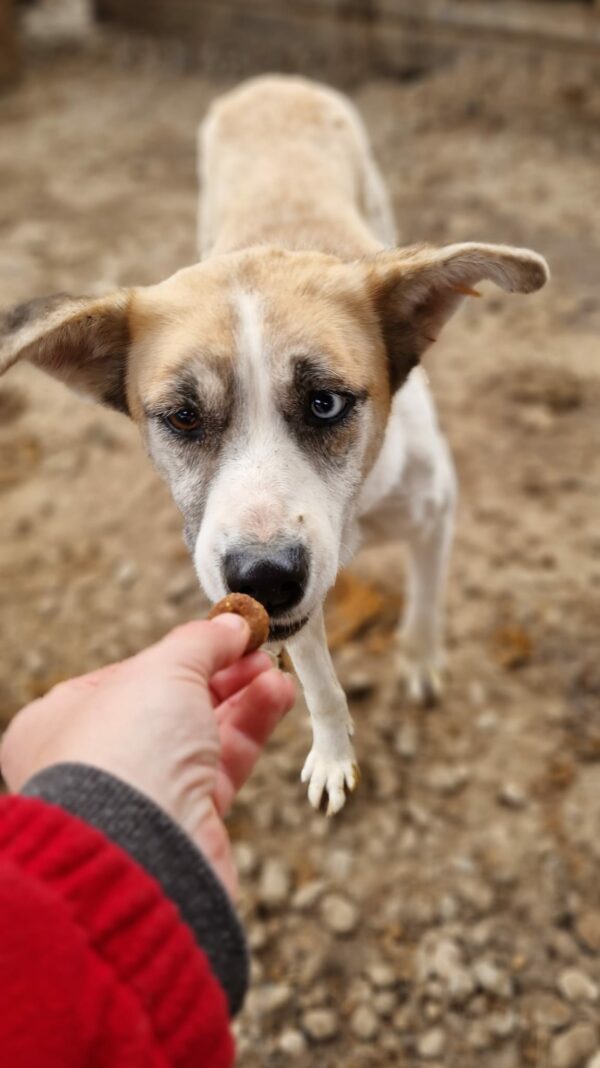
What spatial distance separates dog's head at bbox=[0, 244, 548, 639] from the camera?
1587 mm

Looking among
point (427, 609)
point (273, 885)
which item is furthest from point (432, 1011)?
point (427, 609)

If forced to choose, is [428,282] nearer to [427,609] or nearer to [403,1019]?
[427,609]

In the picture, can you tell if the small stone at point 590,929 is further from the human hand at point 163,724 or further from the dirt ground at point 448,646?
the human hand at point 163,724

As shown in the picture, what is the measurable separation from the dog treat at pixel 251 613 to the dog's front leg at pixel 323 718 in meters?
0.20

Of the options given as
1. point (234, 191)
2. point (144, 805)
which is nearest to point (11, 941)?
point (144, 805)

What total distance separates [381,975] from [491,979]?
0.98ft

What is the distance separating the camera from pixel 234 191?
10.7 ft

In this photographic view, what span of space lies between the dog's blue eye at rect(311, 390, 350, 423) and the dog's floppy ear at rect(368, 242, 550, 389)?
285 mm

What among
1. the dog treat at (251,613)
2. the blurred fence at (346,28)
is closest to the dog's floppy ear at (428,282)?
the dog treat at (251,613)

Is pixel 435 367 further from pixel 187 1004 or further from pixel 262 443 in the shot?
pixel 187 1004

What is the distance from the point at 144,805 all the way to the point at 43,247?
18.3 feet

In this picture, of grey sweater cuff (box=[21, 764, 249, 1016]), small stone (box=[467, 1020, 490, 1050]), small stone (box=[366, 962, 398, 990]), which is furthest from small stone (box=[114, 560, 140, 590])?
grey sweater cuff (box=[21, 764, 249, 1016])

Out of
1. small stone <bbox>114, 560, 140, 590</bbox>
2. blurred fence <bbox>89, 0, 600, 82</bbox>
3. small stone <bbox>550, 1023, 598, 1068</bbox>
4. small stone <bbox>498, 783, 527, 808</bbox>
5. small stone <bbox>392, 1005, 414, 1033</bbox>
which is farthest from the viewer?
blurred fence <bbox>89, 0, 600, 82</bbox>

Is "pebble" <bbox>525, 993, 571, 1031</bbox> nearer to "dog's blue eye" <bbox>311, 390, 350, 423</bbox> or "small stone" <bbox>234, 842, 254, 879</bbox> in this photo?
"small stone" <bbox>234, 842, 254, 879</bbox>
